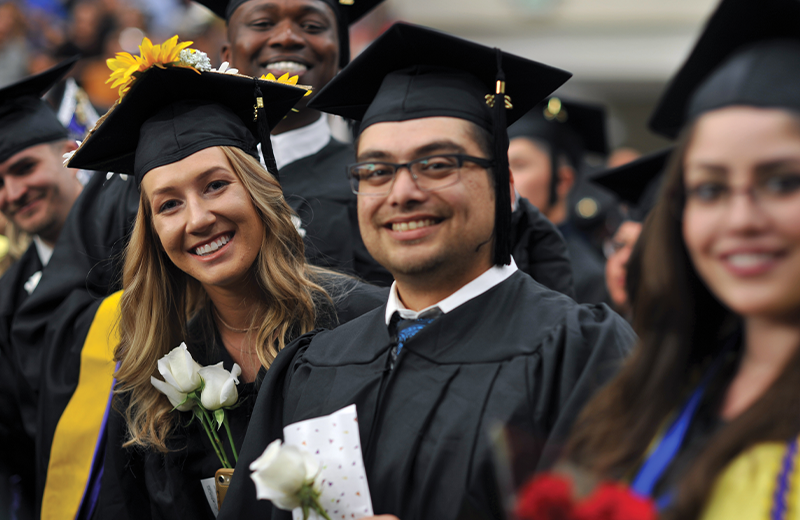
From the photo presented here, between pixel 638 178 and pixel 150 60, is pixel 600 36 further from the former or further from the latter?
pixel 150 60

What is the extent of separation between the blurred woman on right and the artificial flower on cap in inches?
66.2

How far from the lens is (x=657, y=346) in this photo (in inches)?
62.1

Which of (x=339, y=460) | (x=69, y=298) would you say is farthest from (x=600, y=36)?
(x=339, y=460)

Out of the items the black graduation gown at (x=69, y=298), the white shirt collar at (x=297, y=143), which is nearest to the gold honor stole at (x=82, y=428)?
the black graduation gown at (x=69, y=298)

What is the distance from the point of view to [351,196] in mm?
3674

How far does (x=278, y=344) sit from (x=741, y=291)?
176 cm

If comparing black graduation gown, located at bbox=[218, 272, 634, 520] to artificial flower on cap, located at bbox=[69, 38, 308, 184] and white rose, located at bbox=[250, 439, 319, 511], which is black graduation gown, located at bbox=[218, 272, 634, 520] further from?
artificial flower on cap, located at bbox=[69, 38, 308, 184]

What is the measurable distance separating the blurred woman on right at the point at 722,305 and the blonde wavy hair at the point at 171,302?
4.69 ft

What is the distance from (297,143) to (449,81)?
1742mm

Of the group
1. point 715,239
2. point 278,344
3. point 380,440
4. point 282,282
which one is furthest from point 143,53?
point 715,239

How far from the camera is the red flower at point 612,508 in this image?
1.22m

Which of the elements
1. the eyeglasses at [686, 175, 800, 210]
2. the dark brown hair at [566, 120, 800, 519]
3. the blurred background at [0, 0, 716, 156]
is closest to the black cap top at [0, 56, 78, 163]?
the dark brown hair at [566, 120, 800, 519]

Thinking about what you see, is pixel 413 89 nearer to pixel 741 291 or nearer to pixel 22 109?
pixel 741 291

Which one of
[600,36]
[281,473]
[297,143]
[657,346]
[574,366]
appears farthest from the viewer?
[600,36]
